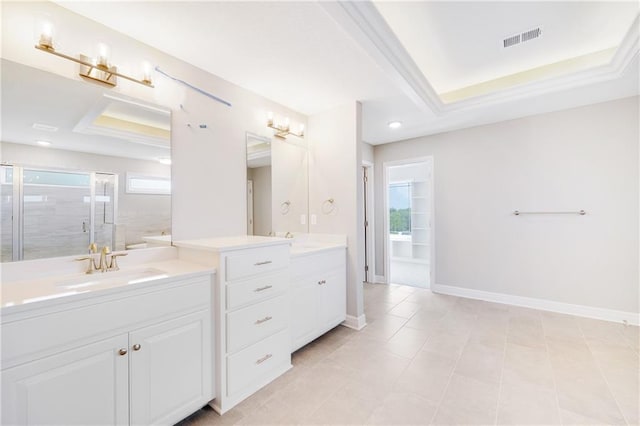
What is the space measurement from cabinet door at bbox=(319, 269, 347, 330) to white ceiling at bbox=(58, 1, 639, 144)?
1.87 m

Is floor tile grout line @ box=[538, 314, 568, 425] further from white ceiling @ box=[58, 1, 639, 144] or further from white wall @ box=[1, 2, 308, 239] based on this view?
white wall @ box=[1, 2, 308, 239]

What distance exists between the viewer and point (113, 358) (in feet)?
4.23

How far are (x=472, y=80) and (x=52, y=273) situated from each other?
4.11 meters

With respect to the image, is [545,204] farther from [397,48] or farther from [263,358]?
[263,358]

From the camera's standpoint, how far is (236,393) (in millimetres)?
1743

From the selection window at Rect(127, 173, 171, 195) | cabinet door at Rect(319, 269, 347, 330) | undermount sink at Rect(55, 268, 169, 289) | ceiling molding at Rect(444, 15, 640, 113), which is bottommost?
cabinet door at Rect(319, 269, 347, 330)

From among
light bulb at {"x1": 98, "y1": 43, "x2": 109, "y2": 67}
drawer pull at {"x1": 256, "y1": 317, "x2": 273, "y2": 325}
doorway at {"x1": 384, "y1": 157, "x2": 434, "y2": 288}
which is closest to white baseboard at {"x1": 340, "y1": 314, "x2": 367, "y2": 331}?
drawer pull at {"x1": 256, "y1": 317, "x2": 273, "y2": 325}

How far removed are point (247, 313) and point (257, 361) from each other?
14.2 inches

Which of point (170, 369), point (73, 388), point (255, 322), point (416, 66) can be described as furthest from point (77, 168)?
point (416, 66)

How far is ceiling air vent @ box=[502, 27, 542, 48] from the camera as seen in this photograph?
2246 mm

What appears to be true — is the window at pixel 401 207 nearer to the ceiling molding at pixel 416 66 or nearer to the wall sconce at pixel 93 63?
the ceiling molding at pixel 416 66

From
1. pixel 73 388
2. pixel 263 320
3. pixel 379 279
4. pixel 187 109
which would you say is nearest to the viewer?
pixel 73 388

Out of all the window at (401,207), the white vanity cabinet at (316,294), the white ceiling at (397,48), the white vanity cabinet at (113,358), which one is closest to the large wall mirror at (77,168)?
the white ceiling at (397,48)

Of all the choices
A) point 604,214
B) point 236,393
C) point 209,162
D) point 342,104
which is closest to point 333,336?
point 236,393
